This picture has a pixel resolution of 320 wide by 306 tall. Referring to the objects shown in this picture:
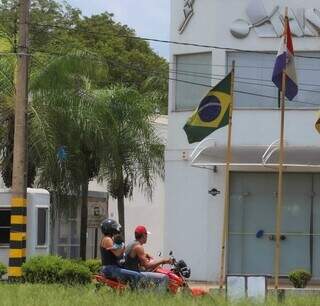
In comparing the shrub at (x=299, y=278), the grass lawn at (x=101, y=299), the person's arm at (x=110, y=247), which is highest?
the person's arm at (x=110, y=247)

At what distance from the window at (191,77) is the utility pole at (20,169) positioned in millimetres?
6100

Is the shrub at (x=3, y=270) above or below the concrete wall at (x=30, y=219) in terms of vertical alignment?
below

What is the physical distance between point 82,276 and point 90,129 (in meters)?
7.93

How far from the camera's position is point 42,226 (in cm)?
Result: 2678

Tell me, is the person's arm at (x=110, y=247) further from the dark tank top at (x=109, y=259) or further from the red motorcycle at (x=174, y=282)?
the red motorcycle at (x=174, y=282)

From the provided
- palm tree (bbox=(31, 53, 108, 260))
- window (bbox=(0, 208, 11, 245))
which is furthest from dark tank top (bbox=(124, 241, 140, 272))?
palm tree (bbox=(31, 53, 108, 260))

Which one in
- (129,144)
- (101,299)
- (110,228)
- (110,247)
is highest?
(129,144)

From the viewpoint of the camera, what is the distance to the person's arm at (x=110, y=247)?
16.0 meters

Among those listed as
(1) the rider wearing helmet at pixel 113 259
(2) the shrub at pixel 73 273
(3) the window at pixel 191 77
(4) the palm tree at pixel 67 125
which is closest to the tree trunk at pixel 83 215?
(4) the palm tree at pixel 67 125

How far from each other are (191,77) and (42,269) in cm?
842

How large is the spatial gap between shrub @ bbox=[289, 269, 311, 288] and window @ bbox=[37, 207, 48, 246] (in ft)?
22.5

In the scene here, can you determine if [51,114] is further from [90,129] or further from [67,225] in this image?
[67,225]

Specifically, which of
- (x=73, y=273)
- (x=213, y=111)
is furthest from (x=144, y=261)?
(x=73, y=273)

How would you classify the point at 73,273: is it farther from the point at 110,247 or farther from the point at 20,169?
the point at 110,247
